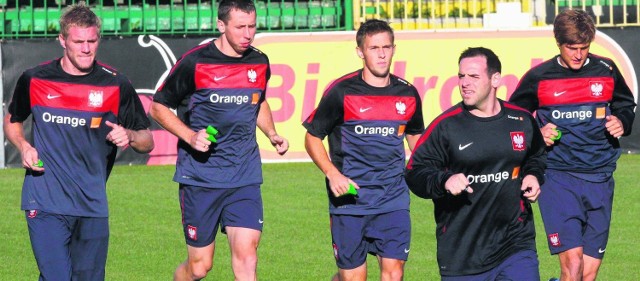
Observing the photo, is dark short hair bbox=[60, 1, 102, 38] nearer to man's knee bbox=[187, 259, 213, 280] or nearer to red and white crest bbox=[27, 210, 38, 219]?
red and white crest bbox=[27, 210, 38, 219]

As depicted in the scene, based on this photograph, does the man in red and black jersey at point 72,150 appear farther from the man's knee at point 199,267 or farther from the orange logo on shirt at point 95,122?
the man's knee at point 199,267

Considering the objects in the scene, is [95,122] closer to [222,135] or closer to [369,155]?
[222,135]

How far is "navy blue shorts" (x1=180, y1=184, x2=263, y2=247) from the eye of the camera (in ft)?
30.2

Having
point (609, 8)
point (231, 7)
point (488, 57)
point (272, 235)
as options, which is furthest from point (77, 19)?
point (609, 8)

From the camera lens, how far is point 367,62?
29.1 ft

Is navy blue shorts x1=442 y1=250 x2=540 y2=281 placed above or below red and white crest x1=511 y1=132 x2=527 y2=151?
below

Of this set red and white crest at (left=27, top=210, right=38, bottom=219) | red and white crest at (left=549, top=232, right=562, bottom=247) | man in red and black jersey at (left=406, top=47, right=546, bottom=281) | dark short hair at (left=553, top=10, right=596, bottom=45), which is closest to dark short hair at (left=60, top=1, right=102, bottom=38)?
red and white crest at (left=27, top=210, right=38, bottom=219)

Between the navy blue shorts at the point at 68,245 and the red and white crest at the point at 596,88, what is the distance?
3722 mm

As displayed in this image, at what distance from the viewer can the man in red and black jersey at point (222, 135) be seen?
9133 mm

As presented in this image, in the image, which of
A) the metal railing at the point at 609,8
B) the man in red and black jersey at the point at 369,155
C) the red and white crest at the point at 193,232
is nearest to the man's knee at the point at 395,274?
the man in red and black jersey at the point at 369,155

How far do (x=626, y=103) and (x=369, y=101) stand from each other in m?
2.07

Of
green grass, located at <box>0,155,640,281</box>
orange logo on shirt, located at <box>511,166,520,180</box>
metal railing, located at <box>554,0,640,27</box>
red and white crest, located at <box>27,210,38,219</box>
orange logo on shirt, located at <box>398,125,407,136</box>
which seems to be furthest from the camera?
metal railing, located at <box>554,0,640,27</box>

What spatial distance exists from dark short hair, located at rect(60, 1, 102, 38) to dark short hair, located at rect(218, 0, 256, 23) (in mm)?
1326

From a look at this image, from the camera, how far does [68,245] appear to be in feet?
26.0
